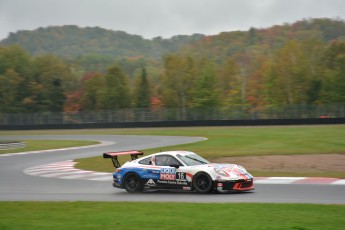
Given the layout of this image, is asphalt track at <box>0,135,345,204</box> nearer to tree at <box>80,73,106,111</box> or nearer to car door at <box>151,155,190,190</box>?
car door at <box>151,155,190,190</box>

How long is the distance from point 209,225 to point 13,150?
3152 centimetres

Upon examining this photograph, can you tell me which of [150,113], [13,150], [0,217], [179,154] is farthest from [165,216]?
[150,113]

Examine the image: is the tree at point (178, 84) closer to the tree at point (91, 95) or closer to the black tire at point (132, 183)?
the tree at point (91, 95)

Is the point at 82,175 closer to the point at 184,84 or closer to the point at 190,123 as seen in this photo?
the point at 190,123

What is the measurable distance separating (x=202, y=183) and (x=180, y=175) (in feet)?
2.26

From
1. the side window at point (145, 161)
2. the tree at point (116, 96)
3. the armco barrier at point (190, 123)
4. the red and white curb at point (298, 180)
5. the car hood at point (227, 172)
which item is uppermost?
the tree at point (116, 96)

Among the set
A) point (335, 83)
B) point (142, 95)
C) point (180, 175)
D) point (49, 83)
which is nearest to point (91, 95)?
point (49, 83)

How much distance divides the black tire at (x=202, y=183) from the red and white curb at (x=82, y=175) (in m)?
2.89

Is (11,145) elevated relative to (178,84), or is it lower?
lower

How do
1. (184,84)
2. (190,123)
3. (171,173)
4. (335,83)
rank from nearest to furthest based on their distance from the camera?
(171,173) < (190,123) < (335,83) < (184,84)

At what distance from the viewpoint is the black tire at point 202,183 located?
15266mm

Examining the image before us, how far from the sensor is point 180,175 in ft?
51.9

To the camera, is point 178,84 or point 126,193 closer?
point 126,193

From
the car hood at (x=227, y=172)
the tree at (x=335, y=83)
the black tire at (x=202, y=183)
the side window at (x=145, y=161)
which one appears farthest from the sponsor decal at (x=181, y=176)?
the tree at (x=335, y=83)
